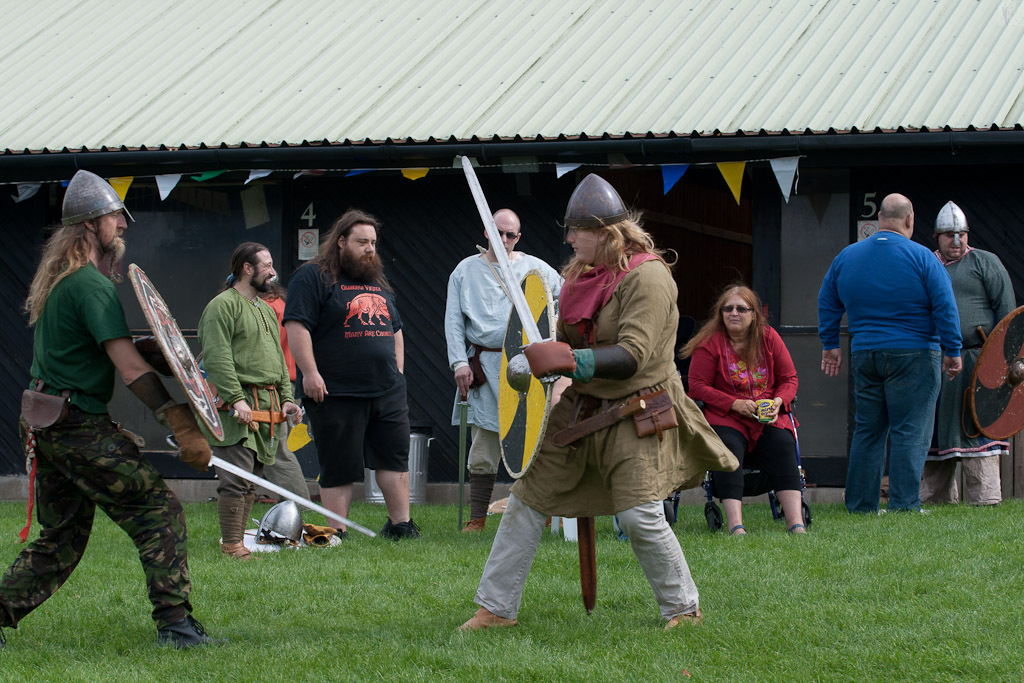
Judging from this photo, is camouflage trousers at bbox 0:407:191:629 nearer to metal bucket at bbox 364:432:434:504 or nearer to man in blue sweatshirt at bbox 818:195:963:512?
man in blue sweatshirt at bbox 818:195:963:512

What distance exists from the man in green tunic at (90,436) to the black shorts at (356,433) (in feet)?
7.88

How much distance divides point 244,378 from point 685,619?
326cm

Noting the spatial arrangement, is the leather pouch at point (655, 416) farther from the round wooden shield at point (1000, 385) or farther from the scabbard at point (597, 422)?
the round wooden shield at point (1000, 385)

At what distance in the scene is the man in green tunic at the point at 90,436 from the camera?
452 centimetres

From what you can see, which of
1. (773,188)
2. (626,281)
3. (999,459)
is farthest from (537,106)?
(626,281)

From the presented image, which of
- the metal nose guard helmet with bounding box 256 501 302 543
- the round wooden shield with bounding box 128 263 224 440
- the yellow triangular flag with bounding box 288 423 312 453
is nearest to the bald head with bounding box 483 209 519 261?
the metal nose guard helmet with bounding box 256 501 302 543

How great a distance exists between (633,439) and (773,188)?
5208mm

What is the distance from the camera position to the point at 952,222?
820 cm

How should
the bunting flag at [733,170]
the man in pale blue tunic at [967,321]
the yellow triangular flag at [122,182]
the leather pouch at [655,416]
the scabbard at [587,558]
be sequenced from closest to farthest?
the leather pouch at [655,416] → the scabbard at [587,558] → the man in pale blue tunic at [967,321] → the bunting flag at [733,170] → the yellow triangular flag at [122,182]

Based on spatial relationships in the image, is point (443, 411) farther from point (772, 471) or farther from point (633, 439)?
point (633, 439)

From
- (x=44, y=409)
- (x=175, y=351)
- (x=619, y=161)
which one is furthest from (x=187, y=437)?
(x=619, y=161)

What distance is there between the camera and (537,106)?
377 inches

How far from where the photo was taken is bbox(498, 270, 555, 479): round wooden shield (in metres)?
4.59

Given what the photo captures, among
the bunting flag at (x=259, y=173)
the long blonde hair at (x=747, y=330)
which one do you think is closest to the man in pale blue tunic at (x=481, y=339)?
the long blonde hair at (x=747, y=330)
